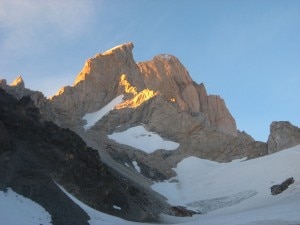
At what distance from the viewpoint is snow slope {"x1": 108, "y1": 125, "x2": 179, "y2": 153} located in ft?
334

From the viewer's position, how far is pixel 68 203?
1212 inches

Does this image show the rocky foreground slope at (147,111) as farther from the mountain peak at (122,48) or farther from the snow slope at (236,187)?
the snow slope at (236,187)

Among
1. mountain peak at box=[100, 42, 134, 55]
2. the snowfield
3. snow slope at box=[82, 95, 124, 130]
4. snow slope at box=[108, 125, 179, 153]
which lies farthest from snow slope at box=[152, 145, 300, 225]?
mountain peak at box=[100, 42, 134, 55]

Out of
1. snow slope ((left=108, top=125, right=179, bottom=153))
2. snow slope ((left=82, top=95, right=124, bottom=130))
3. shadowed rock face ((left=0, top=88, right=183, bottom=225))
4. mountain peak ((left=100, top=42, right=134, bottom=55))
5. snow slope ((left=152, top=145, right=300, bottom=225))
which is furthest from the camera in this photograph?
mountain peak ((left=100, top=42, right=134, bottom=55))

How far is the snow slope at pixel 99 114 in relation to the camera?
118 m

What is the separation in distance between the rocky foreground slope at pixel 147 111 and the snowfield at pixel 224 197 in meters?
5.85

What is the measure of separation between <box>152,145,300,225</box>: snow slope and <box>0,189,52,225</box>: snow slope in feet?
48.3

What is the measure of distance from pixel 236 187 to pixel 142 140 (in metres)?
43.5

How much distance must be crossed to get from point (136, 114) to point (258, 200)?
68.7 m

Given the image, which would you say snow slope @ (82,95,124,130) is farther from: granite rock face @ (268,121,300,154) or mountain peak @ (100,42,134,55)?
granite rock face @ (268,121,300,154)

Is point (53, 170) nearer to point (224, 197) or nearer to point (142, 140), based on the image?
point (224, 197)

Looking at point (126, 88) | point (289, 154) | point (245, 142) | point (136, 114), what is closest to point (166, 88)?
point (126, 88)

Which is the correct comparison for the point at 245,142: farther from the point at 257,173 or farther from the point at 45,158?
the point at 45,158

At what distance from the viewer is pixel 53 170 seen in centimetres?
3522
